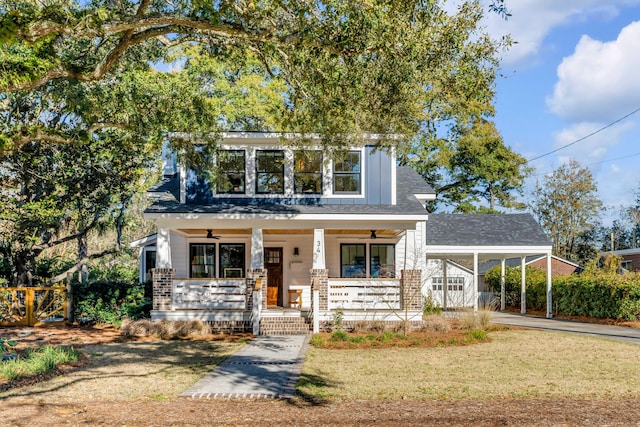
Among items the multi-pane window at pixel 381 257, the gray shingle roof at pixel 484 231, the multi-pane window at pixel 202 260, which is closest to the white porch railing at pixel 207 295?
the multi-pane window at pixel 202 260

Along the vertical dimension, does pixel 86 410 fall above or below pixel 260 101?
below

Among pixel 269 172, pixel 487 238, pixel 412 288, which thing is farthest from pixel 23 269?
A: pixel 487 238

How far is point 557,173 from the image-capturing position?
43.8 metres

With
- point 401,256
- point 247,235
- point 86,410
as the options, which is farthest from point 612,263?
point 86,410

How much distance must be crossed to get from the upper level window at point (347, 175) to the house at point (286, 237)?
0.03 m

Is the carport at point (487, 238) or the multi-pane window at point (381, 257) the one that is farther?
the carport at point (487, 238)

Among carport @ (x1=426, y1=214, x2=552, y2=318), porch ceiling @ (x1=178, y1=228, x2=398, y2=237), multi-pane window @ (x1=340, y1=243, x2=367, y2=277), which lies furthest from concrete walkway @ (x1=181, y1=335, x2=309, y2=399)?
carport @ (x1=426, y1=214, x2=552, y2=318)

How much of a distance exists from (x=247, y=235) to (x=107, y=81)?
7.67 meters

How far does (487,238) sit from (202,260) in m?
11.8

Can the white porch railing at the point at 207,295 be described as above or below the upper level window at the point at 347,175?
below

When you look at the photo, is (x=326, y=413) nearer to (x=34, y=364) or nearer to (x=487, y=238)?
(x=34, y=364)

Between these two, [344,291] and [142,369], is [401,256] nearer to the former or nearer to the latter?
[344,291]

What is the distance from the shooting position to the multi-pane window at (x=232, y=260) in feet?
68.2

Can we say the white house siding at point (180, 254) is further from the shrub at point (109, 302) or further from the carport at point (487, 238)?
the carport at point (487, 238)
